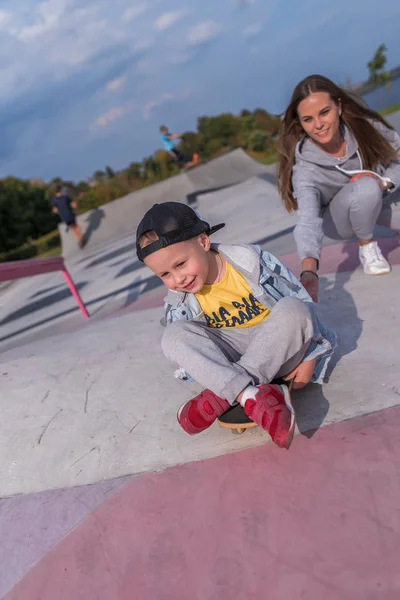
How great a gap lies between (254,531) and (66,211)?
11602 millimetres

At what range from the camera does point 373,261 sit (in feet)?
10.7

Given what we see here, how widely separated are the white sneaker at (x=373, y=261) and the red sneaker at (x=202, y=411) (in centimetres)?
181

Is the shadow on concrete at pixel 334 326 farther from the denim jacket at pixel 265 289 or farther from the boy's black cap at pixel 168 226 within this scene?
the boy's black cap at pixel 168 226

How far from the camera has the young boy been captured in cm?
179

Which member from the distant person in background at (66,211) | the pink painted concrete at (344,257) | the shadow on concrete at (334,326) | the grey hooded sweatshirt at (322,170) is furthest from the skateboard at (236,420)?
the distant person in background at (66,211)

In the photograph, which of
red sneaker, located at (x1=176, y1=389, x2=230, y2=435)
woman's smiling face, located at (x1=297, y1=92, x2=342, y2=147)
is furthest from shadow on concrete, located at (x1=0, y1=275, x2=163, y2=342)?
red sneaker, located at (x1=176, y1=389, x2=230, y2=435)

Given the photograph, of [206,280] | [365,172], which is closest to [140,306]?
[365,172]

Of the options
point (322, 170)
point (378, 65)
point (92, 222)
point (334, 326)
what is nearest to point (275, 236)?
point (322, 170)

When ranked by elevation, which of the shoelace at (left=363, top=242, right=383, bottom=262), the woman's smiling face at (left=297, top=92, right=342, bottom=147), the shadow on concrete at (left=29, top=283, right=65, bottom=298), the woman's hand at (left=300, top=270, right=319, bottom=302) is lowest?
the shadow on concrete at (left=29, top=283, right=65, bottom=298)

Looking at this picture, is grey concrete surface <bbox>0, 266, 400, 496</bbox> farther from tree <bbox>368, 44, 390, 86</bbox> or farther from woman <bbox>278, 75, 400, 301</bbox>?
tree <bbox>368, 44, 390, 86</bbox>

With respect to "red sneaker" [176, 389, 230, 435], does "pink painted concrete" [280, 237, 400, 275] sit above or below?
below

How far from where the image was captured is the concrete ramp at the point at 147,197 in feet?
42.6

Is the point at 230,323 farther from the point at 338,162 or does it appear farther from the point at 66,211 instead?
the point at 66,211

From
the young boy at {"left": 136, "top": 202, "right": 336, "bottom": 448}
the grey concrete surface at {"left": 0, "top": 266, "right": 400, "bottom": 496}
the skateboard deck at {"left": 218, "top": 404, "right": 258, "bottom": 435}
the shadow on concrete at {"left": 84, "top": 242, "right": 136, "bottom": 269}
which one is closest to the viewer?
the young boy at {"left": 136, "top": 202, "right": 336, "bottom": 448}
